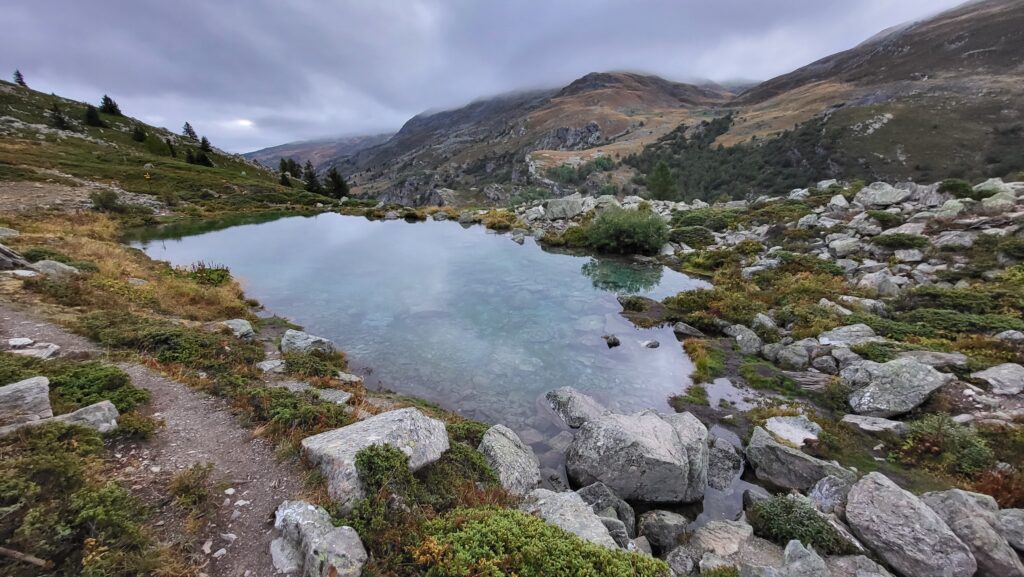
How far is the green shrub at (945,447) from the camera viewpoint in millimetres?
9178

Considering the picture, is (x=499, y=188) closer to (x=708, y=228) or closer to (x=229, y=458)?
(x=708, y=228)

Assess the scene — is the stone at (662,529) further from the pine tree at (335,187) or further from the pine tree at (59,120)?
the pine tree at (59,120)

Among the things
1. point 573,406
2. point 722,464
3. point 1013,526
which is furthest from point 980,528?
point 573,406

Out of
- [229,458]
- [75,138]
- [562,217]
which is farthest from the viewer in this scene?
[75,138]

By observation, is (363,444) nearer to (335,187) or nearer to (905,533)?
(905,533)

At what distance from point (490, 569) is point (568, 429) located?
7.02 meters

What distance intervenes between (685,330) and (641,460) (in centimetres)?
1125

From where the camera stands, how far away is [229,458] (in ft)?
23.6

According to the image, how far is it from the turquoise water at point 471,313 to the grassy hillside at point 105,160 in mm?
25770

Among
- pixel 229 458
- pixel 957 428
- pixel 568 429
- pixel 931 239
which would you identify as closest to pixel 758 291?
pixel 931 239

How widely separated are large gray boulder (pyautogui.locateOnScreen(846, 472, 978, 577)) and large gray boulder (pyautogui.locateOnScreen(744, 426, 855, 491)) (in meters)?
1.46

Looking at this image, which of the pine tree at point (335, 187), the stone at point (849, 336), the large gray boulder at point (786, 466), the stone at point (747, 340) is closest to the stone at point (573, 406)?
the large gray boulder at point (786, 466)

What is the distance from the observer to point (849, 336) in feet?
50.1

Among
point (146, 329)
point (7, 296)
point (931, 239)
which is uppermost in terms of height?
point (7, 296)
